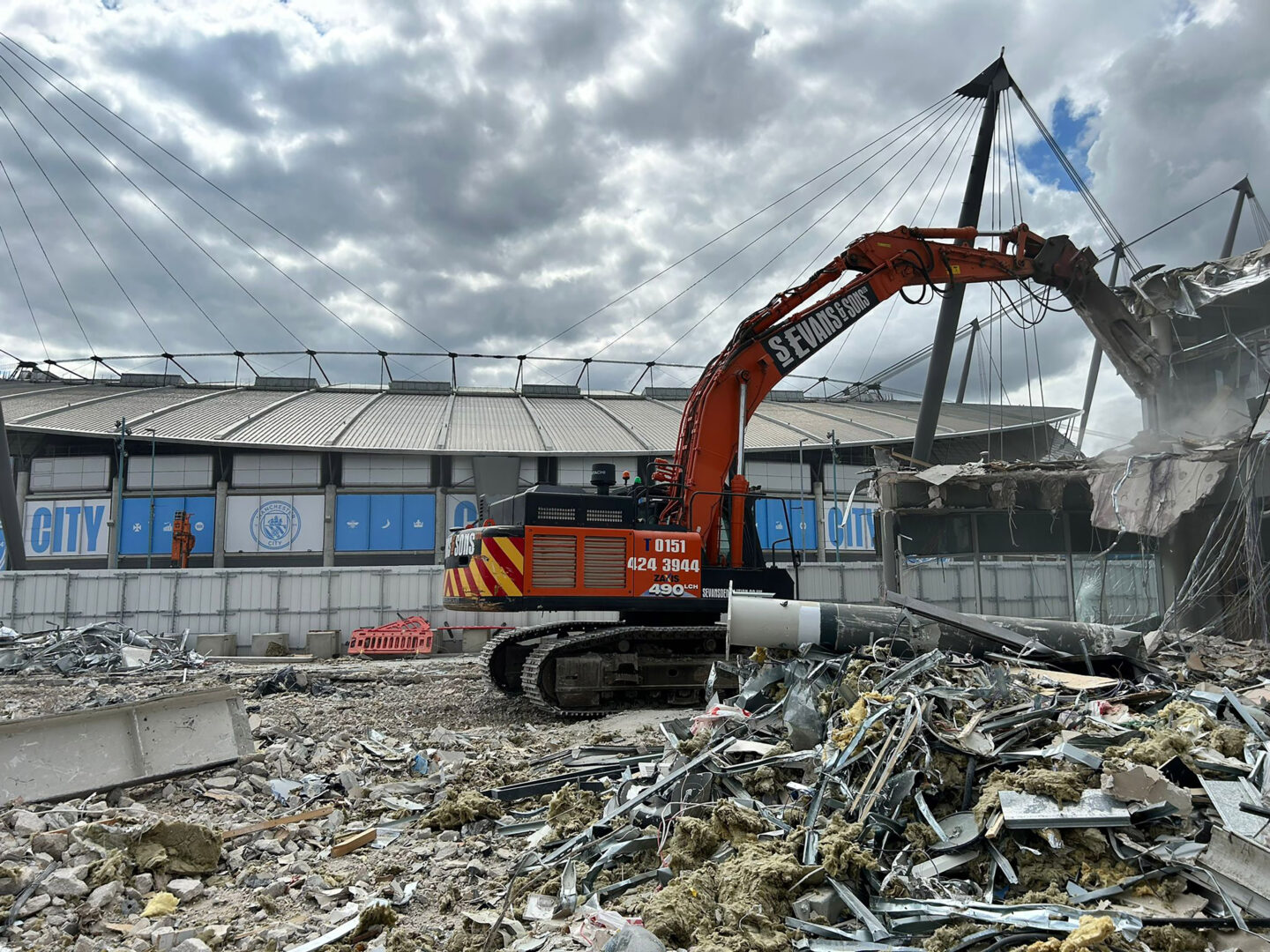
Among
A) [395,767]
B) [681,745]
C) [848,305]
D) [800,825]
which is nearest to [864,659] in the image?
[681,745]

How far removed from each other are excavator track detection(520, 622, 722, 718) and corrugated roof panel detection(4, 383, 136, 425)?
29.3 meters

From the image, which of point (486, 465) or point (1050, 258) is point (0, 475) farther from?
point (1050, 258)

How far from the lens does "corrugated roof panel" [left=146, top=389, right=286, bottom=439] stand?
98.1 feet

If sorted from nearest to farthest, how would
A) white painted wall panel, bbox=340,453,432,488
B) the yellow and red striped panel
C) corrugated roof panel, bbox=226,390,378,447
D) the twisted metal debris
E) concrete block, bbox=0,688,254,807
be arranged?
the twisted metal debris, concrete block, bbox=0,688,254,807, the yellow and red striped panel, corrugated roof panel, bbox=226,390,378,447, white painted wall panel, bbox=340,453,432,488

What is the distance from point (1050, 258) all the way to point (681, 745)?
9.24 m

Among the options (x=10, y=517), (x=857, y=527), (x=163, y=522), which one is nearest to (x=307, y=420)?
(x=163, y=522)

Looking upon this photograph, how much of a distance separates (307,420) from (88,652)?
18530mm

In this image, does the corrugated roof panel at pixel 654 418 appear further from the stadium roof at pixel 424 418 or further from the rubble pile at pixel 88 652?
the rubble pile at pixel 88 652

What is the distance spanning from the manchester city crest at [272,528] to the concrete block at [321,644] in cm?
1136

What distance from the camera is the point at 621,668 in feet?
32.5

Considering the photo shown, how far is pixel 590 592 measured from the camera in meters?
9.54

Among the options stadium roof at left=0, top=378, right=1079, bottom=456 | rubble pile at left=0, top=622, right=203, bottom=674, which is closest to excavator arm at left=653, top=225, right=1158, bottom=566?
rubble pile at left=0, top=622, right=203, bottom=674

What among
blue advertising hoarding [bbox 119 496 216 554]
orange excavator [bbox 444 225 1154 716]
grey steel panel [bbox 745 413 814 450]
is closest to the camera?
orange excavator [bbox 444 225 1154 716]

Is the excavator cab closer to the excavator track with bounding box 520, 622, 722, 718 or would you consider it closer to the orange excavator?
the orange excavator
